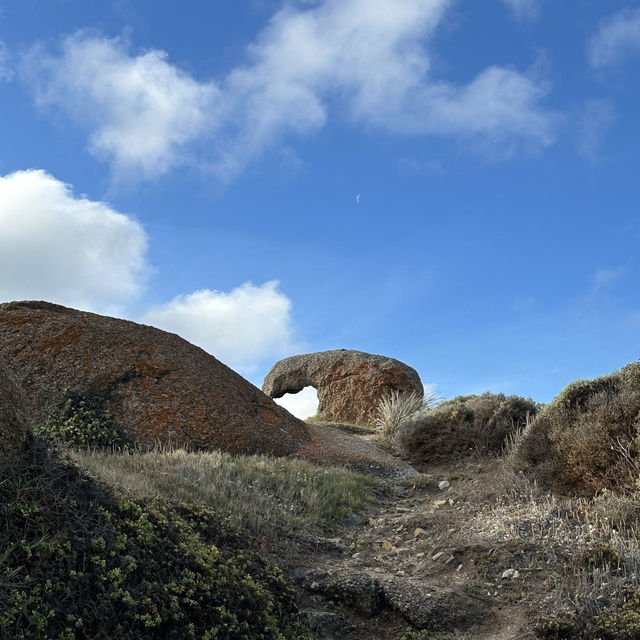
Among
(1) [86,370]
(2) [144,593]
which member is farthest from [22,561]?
(1) [86,370]

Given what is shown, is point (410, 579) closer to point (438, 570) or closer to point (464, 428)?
point (438, 570)

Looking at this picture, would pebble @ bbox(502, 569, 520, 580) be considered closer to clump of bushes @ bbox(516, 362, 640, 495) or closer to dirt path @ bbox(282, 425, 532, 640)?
dirt path @ bbox(282, 425, 532, 640)

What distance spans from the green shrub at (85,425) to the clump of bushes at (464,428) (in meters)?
5.46

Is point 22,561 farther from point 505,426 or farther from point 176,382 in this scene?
point 505,426

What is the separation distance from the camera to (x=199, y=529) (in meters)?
5.14

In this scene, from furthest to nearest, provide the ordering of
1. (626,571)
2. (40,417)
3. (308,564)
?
(40,417) < (308,564) < (626,571)

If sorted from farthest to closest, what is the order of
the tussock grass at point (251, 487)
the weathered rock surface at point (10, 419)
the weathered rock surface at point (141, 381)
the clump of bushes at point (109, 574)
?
the weathered rock surface at point (141, 381), the tussock grass at point (251, 487), the weathered rock surface at point (10, 419), the clump of bushes at point (109, 574)

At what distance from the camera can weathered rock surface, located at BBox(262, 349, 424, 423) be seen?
1997 cm

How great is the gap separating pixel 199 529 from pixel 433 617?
6.52ft

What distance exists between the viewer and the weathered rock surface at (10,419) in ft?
13.5

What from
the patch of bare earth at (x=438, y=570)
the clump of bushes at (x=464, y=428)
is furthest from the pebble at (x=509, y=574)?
the clump of bushes at (x=464, y=428)

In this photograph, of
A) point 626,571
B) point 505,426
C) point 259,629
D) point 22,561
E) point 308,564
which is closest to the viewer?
point 22,561

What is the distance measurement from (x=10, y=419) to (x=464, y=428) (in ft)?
29.6

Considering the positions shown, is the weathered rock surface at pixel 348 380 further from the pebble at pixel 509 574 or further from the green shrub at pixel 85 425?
the pebble at pixel 509 574
